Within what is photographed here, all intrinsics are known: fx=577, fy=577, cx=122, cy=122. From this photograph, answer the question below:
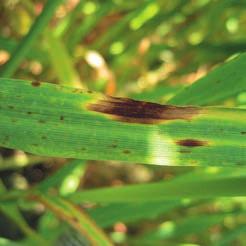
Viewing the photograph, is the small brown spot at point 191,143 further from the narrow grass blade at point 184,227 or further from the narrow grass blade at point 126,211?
the narrow grass blade at point 184,227

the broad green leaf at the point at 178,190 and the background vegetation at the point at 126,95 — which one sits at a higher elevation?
the background vegetation at the point at 126,95

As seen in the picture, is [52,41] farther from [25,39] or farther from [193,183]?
[193,183]

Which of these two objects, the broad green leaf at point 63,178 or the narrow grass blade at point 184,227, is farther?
the narrow grass blade at point 184,227

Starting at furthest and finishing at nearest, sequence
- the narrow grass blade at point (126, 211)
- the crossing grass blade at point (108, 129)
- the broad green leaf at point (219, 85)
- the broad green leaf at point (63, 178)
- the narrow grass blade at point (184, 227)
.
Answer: the narrow grass blade at point (184, 227), the narrow grass blade at point (126, 211), the broad green leaf at point (63, 178), the broad green leaf at point (219, 85), the crossing grass blade at point (108, 129)

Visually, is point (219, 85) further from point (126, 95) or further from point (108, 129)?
point (126, 95)

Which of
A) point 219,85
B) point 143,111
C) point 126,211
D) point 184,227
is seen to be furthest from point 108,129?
point 184,227

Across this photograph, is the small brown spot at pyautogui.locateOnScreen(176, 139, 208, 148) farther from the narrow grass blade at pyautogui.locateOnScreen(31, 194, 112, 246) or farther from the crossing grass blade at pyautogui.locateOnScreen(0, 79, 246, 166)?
the narrow grass blade at pyautogui.locateOnScreen(31, 194, 112, 246)

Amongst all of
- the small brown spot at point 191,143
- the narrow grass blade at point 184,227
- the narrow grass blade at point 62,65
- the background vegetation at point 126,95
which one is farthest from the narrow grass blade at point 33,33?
the narrow grass blade at point 184,227
